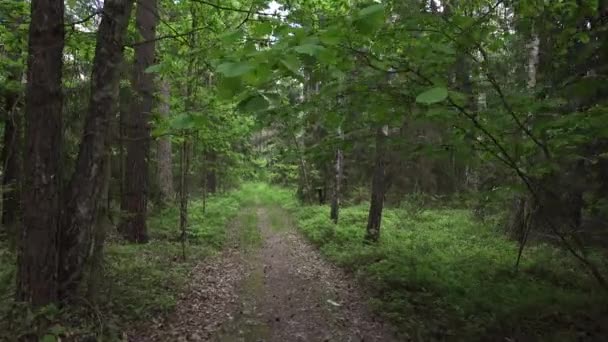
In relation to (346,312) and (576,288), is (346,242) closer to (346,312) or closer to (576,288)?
(346,312)

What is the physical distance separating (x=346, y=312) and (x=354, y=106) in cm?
405

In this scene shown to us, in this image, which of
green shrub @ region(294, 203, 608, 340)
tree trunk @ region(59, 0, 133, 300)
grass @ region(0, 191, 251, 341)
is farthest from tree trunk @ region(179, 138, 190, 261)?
tree trunk @ region(59, 0, 133, 300)

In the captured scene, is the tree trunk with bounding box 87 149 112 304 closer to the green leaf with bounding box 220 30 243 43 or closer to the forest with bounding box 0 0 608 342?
the forest with bounding box 0 0 608 342

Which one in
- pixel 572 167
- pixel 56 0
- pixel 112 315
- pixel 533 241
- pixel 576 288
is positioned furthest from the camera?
pixel 533 241

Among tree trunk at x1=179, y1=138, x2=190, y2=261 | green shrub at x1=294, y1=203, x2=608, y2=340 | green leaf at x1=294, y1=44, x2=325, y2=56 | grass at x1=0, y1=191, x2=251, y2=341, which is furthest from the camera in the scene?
tree trunk at x1=179, y1=138, x2=190, y2=261

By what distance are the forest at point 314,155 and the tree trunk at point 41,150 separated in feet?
0.05

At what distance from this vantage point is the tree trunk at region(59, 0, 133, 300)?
16.3 feet

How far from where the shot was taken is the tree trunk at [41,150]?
4.43 m

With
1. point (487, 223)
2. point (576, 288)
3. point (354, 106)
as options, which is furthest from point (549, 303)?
point (487, 223)

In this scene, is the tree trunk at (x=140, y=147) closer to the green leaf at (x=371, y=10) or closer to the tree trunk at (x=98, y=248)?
the tree trunk at (x=98, y=248)

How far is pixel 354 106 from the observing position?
4.71 meters

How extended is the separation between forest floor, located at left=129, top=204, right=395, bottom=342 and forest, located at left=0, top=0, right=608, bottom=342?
0.17 ft

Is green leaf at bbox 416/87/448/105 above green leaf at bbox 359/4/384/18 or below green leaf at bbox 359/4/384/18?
below

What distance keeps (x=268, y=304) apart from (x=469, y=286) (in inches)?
141
